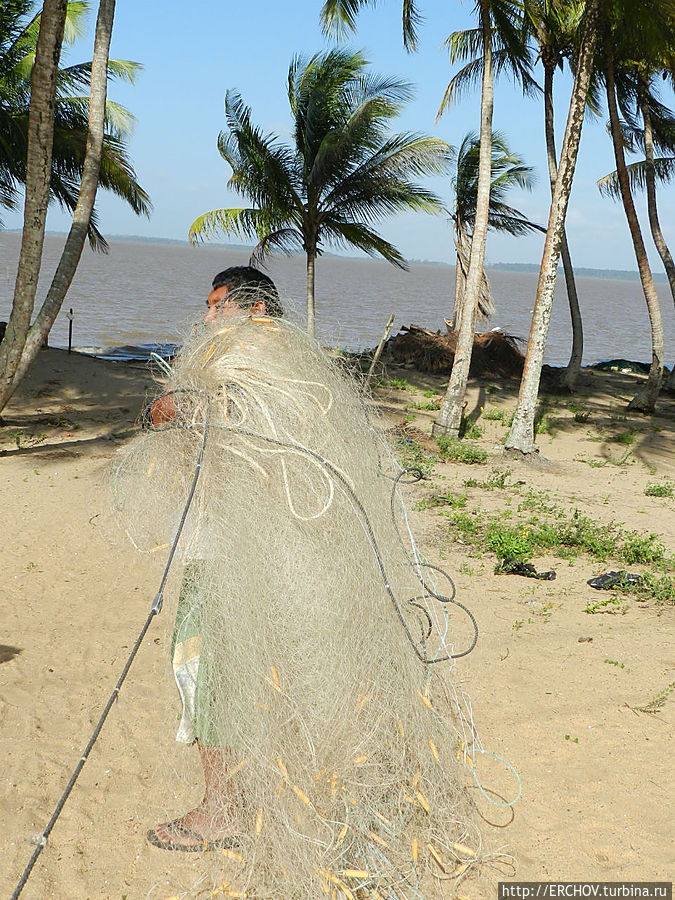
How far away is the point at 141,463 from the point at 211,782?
1.20 metres

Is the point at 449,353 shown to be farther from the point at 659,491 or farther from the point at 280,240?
the point at 659,491

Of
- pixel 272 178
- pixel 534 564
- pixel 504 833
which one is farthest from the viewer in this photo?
pixel 272 178

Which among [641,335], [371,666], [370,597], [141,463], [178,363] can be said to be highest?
[178,363]

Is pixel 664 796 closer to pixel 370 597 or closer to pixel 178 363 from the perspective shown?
pixel 370 597

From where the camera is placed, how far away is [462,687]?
177 inches

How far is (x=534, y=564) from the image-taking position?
6.68m

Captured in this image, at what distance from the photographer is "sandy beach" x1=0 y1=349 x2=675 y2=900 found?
3.20m

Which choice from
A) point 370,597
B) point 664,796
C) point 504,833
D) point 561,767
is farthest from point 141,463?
point 664,796

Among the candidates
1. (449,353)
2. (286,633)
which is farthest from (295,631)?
(449,353)

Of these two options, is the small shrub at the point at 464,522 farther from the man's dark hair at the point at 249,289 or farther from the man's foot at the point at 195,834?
the man's foot at the point at 195,834

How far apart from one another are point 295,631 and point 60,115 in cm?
1270

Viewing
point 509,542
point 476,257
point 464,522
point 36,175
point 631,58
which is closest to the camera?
point 509,542

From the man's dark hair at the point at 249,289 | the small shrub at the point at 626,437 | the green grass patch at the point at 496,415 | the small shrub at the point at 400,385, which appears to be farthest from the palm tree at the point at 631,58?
the man's dark hair at the point at 249,289

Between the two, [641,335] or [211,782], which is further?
[641,335]
